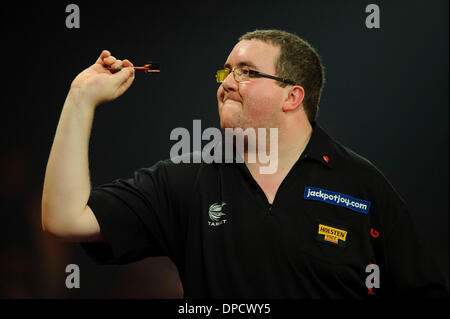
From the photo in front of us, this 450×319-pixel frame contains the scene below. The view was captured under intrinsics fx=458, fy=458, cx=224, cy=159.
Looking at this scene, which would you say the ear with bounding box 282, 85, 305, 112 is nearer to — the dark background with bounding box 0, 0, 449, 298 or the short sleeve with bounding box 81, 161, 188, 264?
the short sleeve with bounding box 81, 161, 188, 264

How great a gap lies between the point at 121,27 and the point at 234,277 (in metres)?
1.82

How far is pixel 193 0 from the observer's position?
2.84 m

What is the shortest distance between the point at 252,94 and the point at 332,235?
589 mm

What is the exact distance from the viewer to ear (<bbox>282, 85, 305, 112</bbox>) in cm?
178

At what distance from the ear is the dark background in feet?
3.24

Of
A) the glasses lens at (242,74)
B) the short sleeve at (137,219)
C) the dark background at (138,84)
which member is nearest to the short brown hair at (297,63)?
the glasses lens at (242,74)

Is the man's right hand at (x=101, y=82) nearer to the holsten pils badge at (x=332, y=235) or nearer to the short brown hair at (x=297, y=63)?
the short brown hair at (x=297, y=63)

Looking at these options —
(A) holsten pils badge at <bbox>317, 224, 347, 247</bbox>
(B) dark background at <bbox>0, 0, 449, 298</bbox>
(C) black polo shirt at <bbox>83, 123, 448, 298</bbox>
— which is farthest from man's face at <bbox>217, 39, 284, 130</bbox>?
(B) dark background at <bbox>0, 0, 449, 298</bbox>

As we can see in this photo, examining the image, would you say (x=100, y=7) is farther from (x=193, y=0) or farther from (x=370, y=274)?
(x=370, y=274)

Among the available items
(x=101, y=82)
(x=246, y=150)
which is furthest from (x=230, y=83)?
(x=101, y=82)

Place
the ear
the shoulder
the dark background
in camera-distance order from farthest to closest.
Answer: the dark background, the ear, the shoulder

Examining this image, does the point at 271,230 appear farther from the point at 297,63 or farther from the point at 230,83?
the point at 297,63
